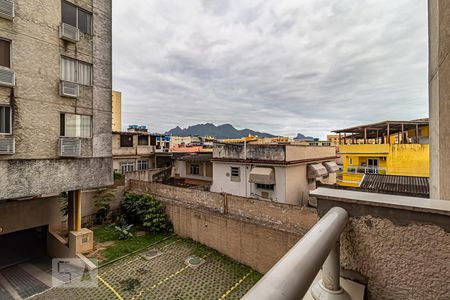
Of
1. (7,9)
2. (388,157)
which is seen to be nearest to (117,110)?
(7,9)

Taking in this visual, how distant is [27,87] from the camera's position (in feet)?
28.7

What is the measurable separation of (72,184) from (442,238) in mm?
11978

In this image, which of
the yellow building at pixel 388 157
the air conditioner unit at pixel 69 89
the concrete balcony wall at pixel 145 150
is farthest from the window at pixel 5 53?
the yellow building at pixel 388 157

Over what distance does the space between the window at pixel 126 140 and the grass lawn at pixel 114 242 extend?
10454mm

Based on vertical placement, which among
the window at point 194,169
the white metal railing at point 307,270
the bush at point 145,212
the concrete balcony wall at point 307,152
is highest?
the concrete balcony wall at point 307,152

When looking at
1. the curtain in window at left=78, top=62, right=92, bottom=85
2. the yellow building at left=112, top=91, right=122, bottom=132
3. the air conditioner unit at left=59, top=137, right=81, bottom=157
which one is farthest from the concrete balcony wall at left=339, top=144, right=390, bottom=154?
the yellow building at left=112, top=91, right=122, bottom=132

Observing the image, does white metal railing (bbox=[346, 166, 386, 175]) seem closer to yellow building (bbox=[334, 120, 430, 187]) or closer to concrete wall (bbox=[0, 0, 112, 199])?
yellow building (bbox=[334, 120, 430, 187])

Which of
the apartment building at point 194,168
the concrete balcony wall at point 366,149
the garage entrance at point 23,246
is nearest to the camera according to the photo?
the garage entrance at point 23,246

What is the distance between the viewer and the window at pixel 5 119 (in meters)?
8.31

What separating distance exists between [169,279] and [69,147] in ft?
23.3

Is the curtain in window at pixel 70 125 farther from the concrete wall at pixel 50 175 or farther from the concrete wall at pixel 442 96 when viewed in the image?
the concrete wall at pixel 442 96

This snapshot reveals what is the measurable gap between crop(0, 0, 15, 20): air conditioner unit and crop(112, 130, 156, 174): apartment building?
47.8 ft

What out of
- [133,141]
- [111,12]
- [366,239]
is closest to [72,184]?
[111,12]

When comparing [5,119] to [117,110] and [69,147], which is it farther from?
[117,110]
